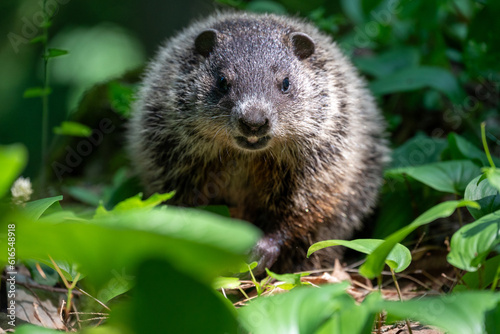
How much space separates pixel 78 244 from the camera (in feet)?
5.34

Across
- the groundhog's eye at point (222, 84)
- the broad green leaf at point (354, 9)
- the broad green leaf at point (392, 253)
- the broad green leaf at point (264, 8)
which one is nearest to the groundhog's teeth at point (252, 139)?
the groundhog's eye at point (222, 84)

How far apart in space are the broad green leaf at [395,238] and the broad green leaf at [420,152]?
7.27 feet

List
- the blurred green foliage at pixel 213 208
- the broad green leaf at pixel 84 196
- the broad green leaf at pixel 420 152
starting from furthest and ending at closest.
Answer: the broad green leaf at pixel 84 196
the broad green leaf at pixel 420 152
the blurred green foliage at pixel 213 208

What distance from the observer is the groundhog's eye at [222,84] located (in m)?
3.49

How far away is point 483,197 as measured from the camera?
2727 millimetres

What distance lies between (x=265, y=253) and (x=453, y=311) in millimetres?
2011

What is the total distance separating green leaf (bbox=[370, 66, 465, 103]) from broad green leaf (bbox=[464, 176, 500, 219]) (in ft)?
7.26

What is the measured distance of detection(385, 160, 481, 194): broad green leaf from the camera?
3342 millimetres

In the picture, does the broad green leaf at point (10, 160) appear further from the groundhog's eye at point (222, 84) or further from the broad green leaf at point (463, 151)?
the broad green leaf at point (463, 151)

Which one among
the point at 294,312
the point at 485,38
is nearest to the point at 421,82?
the point at 485,38

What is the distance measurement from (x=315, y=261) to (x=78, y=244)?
2.65m

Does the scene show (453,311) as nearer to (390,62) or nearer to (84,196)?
(84,196)

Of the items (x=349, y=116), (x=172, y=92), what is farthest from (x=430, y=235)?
(x=172, y=92)

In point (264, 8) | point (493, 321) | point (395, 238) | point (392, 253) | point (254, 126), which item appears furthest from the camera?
point (264, 8)
